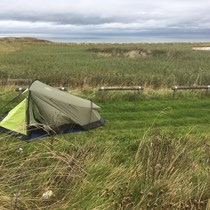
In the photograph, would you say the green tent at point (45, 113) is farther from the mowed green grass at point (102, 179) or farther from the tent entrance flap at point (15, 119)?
the mowed green grass at point (102, 179)

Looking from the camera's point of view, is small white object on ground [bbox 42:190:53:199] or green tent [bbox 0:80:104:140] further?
green tent [bbox 0:80:104:140]

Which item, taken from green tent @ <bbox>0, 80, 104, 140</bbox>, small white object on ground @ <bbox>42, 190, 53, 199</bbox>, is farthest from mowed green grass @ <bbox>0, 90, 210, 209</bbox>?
green tent @ <bbox>0, 80, 104, 140</bbox>

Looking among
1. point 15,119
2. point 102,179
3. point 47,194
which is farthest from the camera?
point 15,119

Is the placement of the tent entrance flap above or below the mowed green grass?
below

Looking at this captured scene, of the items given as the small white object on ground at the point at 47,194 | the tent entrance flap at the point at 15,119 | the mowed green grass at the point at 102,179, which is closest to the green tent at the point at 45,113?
the tent entrance flap at the point at 15,119

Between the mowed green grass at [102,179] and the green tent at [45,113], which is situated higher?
the mowed green grass at [102,179]

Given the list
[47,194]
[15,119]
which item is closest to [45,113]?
[15,119]

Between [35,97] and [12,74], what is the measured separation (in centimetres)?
1232

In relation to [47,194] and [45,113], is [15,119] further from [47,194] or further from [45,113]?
[47,194]

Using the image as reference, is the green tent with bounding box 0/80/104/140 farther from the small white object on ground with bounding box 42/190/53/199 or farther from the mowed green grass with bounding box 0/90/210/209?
the small white object on ground with bounding box 42/190/53/199

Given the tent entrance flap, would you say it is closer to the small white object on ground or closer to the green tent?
the green tent

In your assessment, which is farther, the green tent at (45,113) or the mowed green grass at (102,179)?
the green tent at (45,113)

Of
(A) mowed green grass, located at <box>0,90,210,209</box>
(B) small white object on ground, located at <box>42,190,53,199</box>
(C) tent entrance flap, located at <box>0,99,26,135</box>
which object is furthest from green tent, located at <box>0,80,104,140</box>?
(B) small white object on ground, located at <box>42,190,53,199</box>

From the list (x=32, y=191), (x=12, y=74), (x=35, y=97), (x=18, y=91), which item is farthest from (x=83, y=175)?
(x=12, y=74)
